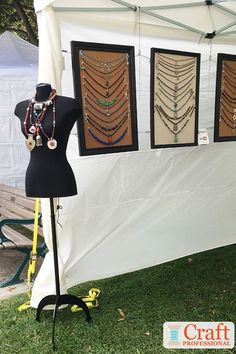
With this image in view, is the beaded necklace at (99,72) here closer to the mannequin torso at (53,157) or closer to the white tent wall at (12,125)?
the mannequin torso at (53,157)

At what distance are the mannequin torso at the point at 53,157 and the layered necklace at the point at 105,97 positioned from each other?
45 cm

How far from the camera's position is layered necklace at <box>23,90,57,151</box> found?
249 centimetres

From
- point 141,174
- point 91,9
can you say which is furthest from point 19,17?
point 141,174

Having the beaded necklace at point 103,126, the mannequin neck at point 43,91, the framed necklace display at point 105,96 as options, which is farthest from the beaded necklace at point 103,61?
the mannequin neck at point 43,91

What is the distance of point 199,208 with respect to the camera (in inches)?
152

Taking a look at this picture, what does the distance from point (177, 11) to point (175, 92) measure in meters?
0.64

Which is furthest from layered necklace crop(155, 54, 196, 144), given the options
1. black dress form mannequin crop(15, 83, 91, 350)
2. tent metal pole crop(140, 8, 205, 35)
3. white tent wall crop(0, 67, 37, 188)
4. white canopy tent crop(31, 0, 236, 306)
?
white tent wall crop(0, 67, 37, 188)

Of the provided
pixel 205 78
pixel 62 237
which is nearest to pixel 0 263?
pixel 62 237

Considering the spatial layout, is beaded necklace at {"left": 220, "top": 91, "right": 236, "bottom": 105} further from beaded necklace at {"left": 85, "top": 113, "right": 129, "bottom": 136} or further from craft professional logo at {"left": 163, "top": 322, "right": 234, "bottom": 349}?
craft professional logo at {"left": 163, "top": 322, "right": 234, "bottom": 349}

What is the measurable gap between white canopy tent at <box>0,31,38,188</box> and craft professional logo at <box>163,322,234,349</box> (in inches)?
151

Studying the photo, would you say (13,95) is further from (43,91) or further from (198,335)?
(198,335)

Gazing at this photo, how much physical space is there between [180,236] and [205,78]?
1464mm

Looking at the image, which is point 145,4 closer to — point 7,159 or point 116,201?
point 116,201

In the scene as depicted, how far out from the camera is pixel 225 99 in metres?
3.84
